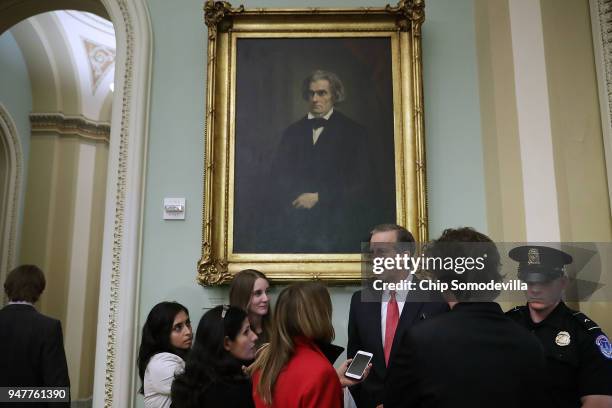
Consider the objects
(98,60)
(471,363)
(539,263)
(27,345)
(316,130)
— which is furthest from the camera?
(98,60)

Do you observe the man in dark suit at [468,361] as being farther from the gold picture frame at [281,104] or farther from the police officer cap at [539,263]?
the gold picture frame at [281,104]

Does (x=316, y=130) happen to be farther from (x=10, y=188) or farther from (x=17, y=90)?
(x=17, y=90)

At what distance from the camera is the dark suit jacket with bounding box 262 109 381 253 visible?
482 centimetres

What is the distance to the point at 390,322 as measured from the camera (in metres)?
3.59

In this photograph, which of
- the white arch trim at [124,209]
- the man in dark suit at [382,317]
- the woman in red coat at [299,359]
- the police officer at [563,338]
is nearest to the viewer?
the woman in red coat at [299,359]

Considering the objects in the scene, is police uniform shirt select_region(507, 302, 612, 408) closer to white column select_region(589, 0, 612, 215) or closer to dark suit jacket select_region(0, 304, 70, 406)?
white column select_region(589, 0, 612, 215)

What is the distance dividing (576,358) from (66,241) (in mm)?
8042

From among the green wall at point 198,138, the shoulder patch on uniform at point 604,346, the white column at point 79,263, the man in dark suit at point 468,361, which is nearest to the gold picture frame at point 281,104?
the green wall at point 198,138

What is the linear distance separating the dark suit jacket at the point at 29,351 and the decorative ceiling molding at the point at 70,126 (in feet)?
18.3

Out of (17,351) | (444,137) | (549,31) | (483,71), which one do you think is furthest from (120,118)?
(549,31)

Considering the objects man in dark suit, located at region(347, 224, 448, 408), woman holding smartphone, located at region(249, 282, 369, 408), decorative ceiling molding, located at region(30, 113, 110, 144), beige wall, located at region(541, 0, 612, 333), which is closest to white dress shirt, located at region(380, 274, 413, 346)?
man in dark suit, located at region(347, 224, 448, 408)

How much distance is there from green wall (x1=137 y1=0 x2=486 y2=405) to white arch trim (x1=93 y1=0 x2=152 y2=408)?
0.10m

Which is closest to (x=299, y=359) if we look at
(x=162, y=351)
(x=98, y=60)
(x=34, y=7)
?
(x=162, y=351)

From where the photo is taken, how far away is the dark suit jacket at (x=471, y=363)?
2.20 m
